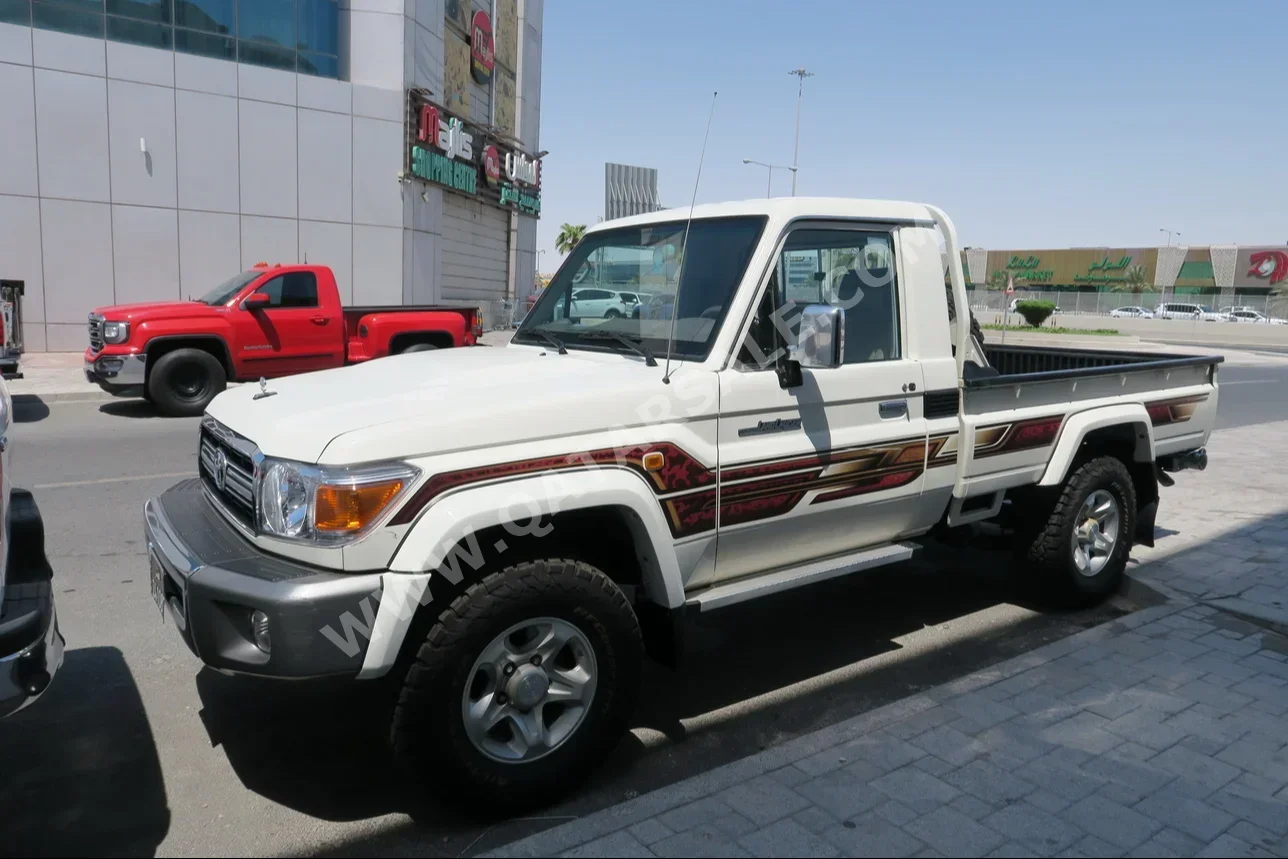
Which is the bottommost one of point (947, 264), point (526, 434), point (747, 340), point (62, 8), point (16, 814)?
point (16, 814)

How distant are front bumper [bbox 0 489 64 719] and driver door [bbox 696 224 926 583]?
2.21 m

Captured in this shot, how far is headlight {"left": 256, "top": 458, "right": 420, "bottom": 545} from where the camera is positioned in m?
2.82

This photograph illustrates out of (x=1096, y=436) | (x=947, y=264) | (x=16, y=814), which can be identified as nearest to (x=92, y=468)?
(x=16, y=814)

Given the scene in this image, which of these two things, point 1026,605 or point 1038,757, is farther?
point 1026,605

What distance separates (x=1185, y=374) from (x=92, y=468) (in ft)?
28.3

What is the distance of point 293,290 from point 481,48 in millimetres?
17563

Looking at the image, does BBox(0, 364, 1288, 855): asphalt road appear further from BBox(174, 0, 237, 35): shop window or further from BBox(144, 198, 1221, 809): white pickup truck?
BBox(174, 0, 237, 35): shop window

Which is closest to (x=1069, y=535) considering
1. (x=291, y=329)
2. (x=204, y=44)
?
(x=291, y=329)

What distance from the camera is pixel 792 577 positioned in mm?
3889

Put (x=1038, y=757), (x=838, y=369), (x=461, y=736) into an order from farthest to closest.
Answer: (x=838, y=369)
(x=1038, y=757)
(x=461, y=736)

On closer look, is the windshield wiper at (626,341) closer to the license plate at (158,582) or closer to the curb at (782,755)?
the curb at (782,755)

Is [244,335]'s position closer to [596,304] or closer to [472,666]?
[596,304]

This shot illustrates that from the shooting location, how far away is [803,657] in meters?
4.62

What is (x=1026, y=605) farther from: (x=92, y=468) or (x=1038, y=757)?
(x=92, y=468)
